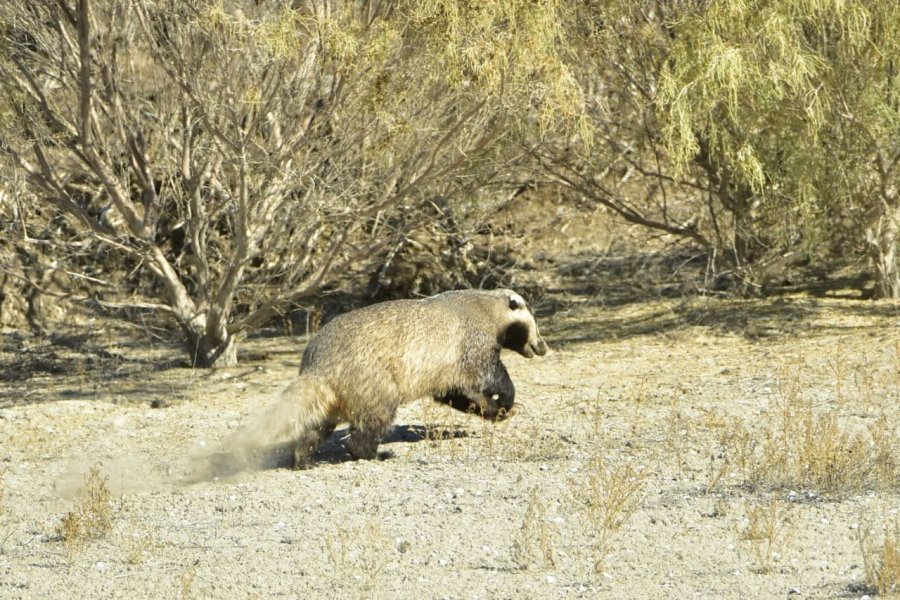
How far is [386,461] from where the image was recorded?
9.78 metres

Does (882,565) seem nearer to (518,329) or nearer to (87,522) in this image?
(87,522)

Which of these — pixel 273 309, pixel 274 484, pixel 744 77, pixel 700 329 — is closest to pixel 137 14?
pixel 273 309

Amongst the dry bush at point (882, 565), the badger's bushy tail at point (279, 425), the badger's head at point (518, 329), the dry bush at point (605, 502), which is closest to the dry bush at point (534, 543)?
the dry bush at point (605, 502)

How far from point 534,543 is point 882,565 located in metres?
1.97

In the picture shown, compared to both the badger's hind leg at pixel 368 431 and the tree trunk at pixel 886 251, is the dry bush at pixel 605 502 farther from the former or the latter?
the tree trunk at pixel 886 251

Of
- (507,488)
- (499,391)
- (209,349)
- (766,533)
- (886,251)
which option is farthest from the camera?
(886,251)

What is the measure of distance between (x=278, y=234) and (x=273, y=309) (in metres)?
1.01

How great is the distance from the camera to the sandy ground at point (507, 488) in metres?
7.05

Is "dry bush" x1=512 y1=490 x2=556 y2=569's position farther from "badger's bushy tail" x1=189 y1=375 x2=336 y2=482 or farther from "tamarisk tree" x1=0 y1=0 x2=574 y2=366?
"tamarisk tree" x1=0 y1=0 x2=574 y2=366

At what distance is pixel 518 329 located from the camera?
11164 millimetres

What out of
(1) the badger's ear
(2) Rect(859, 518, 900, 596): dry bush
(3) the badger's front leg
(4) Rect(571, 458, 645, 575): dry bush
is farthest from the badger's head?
(2) Rect(859, 518, 900, 596): dry bush

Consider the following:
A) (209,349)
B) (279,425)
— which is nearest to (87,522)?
(279,425)

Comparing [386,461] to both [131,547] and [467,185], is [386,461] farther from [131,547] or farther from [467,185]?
[467,185]

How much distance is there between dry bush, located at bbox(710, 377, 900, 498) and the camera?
27.3ft
